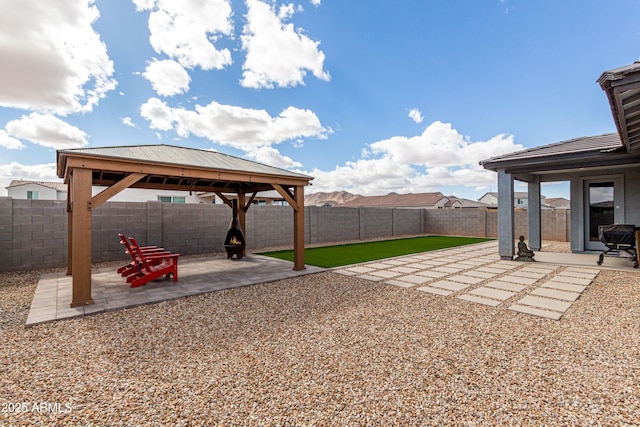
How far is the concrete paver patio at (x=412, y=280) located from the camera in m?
4.27

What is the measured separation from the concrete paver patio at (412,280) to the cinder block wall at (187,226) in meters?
1.09

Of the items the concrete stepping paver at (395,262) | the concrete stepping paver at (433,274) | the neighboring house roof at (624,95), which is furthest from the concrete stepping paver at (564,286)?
the concrete stepping paver at (395,262)

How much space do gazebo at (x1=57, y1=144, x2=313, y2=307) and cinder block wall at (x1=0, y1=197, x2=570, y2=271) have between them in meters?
1.08

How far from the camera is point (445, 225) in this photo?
56.9 ft

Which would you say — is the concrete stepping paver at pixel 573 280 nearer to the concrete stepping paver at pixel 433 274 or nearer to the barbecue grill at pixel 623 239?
the concrete stepping paver at pixel 433 274

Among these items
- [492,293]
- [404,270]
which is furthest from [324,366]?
[404,270]

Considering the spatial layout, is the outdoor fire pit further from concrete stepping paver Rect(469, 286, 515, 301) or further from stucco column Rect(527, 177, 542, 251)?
stucco column Rect(527, 177, 542, 251)

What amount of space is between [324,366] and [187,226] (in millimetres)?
8046

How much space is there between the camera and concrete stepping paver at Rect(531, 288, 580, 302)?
458 cm

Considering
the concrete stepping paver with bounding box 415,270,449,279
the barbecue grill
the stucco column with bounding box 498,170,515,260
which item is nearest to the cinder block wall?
the concrete stepping paver with bounding box 415,270,449,279

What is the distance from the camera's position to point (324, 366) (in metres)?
2.51

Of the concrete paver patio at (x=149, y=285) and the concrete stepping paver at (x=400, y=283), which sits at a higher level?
the concrete paver patio at (x=149, y=285)

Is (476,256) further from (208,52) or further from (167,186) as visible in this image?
(208,52)

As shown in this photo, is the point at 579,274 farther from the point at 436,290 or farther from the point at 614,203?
the point at 614,203
